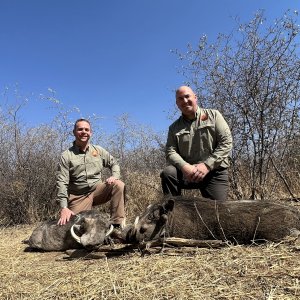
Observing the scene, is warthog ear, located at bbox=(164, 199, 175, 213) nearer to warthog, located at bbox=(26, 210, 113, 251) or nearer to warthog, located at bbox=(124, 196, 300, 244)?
warthog, located at bbox=(124, 196, 300, 244)

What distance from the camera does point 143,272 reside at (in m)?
3.28

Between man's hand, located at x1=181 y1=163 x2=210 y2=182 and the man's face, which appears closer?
man's hand, located at x1=181 y1=163 x2=210 y2=182

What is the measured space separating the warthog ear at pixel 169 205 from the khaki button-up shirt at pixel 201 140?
0.85 meters

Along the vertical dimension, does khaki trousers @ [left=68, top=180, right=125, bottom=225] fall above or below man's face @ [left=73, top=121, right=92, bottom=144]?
below

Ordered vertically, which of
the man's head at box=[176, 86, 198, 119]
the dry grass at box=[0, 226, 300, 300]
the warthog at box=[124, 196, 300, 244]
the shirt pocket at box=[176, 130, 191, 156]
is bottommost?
the dry grass at box=[0, 226, 300, 300]

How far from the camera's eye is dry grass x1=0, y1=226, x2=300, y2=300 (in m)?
2.72

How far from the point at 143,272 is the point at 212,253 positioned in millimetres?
706

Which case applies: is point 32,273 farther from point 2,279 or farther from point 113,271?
point 113,271

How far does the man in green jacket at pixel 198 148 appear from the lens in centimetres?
513

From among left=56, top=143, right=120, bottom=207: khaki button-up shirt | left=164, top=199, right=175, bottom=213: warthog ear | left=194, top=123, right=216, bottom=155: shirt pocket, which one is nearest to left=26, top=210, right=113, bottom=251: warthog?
left=56, top=143, right=120, bottom=207: khaki button-up shirt

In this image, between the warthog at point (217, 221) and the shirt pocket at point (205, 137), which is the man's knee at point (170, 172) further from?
the warthog at point (217, 221)

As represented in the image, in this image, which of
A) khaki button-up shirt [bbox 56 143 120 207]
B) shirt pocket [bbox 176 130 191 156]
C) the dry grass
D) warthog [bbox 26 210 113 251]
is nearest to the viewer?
the dry grass

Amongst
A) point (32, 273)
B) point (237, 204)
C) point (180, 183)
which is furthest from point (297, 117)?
point (32, 273)

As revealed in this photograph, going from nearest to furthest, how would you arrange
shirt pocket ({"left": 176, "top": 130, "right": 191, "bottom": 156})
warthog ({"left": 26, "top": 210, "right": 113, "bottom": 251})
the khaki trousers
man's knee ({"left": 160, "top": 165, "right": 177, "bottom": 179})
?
warthog ({"left": 26, "top": 210, "right": 113, "bottom": 251})
man's knee ({"left": 160, "top": 165, "right": 177, "bottom": 179})
shirt pocket ({"left": 176, "top": 130, "right": 191, "bottom": 156})
the khaki trousers
